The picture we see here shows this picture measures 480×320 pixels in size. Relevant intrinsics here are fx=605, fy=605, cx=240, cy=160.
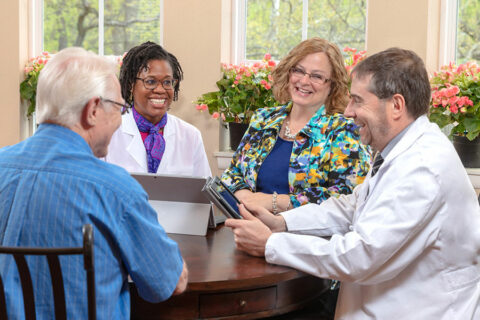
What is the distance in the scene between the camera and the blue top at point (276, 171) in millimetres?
2482

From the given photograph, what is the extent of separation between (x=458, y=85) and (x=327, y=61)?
120 cm

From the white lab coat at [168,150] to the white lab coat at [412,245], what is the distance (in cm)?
127

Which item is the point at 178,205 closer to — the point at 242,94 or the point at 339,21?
the point at 242,94

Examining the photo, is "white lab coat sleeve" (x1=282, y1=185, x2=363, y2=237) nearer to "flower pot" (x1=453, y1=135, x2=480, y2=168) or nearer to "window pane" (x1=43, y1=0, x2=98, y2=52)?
"flower pot" (x1=453, y1=135, x2=480, y2=168)

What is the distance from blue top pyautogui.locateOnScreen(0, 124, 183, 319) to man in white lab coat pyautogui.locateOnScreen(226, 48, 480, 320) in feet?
1.70

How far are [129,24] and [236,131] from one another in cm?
149

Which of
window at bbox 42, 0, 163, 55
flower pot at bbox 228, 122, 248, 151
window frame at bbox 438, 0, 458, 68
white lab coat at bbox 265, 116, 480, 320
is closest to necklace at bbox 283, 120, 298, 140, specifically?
white lab coat at bbox 265, 116, 480, 320

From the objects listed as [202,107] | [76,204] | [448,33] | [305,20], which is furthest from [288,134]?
[305,20]

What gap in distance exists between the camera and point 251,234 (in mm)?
1826

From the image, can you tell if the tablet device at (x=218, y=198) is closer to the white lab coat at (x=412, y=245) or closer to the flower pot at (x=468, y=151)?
the white lab coat at (x=412, y=245)

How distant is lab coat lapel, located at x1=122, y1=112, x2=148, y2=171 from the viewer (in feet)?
9.29

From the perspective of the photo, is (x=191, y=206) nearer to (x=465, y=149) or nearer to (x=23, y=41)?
(x=465, y=149)

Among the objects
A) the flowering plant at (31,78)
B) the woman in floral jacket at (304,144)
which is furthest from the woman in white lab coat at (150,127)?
the flowering plant at (31,78)

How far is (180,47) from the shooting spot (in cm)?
441
